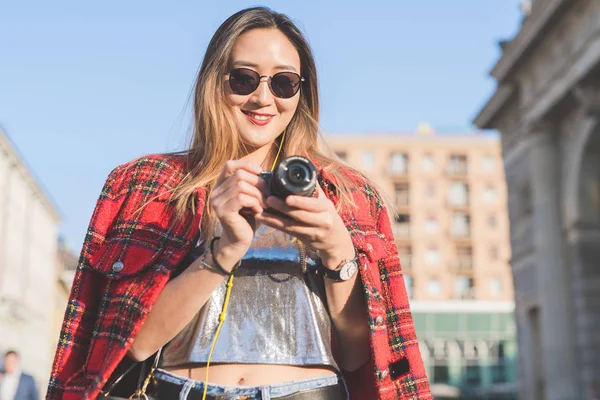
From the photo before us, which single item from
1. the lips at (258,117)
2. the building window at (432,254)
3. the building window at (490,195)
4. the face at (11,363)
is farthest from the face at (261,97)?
the building window at (490,195)

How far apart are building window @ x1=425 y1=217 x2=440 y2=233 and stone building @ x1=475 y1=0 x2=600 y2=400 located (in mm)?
42202

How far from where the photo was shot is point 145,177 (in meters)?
2.82

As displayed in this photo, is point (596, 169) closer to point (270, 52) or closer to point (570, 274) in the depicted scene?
point (570, 274)

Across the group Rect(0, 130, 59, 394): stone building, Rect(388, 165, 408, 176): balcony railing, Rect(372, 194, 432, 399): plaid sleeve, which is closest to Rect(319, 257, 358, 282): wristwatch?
Rect(372, 194, 432, 399): plaid sleeve

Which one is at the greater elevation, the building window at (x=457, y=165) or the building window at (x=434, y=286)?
the building window at (x=457, y=165)

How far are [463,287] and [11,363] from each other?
60.2 m

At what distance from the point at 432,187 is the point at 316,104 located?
69.3 m

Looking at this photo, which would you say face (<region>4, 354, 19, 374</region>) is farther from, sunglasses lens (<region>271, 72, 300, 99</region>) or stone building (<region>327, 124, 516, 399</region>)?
stone building (<region>327, 124, 516, 399</region>)

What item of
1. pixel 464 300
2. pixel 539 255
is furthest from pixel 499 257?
pixel 539 255

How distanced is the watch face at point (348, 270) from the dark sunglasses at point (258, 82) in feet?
2.10

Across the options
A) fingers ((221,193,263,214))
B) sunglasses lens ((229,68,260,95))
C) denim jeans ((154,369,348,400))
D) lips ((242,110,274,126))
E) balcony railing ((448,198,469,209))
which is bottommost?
denim jeans ((154,369,348,400))

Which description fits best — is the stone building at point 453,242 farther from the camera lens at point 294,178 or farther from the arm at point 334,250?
the camera lens at point 294,178

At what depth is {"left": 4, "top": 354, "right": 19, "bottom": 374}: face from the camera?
11.3 metres

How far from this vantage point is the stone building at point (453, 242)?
212 ft
